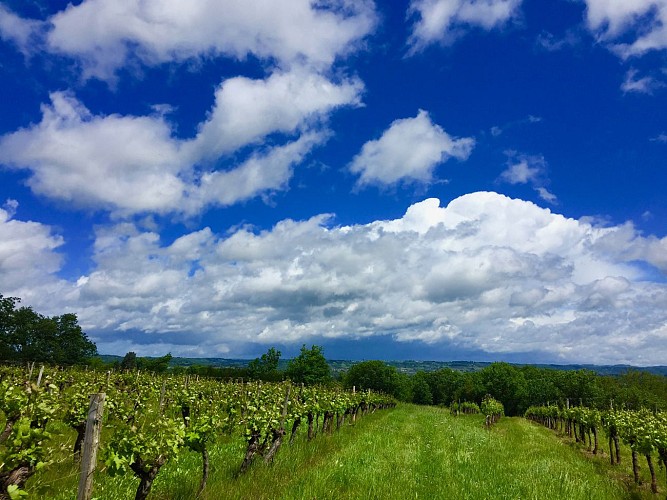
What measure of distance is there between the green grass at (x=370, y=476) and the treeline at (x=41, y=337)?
10269cm

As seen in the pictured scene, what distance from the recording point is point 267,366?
4058 inches

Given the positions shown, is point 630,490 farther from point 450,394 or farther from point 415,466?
point 450,394

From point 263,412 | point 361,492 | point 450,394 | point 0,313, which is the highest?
point 0,313

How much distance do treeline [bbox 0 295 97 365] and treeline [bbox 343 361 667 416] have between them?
2716 inches

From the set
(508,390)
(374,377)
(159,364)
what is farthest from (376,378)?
(159,364)

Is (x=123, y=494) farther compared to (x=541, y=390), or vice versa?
(x=541, y=390)

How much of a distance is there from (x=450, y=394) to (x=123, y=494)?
121799 mm

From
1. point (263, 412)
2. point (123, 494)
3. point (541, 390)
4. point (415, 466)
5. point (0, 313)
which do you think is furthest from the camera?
point (0, 313)

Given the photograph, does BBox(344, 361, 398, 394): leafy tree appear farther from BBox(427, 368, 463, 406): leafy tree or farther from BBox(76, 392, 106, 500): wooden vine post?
BBox(76, 392, 106, 500): wooden vine post

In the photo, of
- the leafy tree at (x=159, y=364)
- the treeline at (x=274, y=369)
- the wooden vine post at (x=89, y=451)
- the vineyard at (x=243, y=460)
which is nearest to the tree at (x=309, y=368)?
the treeline at (x=274, y=369)

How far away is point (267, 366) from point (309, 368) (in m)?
21.3

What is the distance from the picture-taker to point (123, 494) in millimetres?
9547

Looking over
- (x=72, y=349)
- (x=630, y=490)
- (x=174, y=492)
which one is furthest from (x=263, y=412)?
(x=72, y=349)

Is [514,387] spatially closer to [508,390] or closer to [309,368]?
[508,390]
